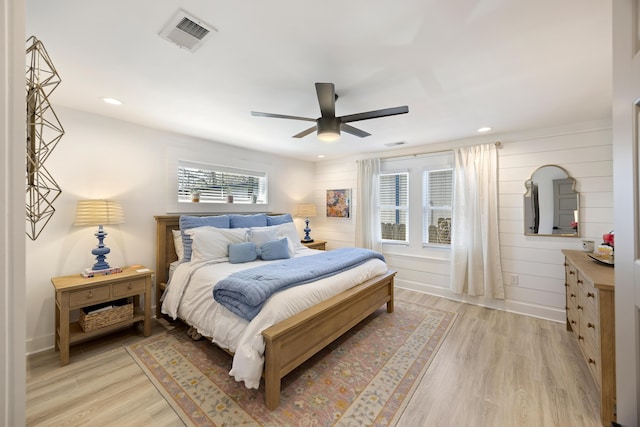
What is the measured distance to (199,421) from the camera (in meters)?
1.66

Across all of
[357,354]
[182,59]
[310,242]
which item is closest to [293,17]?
[182,59]

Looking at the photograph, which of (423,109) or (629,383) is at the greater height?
(423,109)

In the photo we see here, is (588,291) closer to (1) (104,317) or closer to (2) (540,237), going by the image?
(2) (540,237)

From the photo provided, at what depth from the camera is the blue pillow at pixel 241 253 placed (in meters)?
2.91

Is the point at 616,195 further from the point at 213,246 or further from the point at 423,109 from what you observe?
the point at 213,246

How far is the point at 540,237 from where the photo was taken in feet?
10.6

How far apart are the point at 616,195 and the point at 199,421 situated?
2354mm

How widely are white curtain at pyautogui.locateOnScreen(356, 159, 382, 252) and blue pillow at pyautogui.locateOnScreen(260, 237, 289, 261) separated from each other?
1850mm

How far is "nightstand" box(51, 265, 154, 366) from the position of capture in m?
2.22

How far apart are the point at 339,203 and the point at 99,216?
361 cm

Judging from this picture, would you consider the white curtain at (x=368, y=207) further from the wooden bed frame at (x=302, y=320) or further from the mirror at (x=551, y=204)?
the mirror at (x=551, y=204)

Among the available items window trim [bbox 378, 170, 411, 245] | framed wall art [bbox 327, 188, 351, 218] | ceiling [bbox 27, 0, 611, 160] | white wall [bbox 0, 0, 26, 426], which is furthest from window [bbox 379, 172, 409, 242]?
white wall [bbox 0, 0, 26, 426]

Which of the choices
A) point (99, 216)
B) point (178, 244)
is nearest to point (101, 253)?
point (99, 216)

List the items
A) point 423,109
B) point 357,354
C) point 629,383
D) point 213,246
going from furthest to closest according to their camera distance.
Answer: point 213,246 < point 423,109 < point 357,354 < point 629,383
